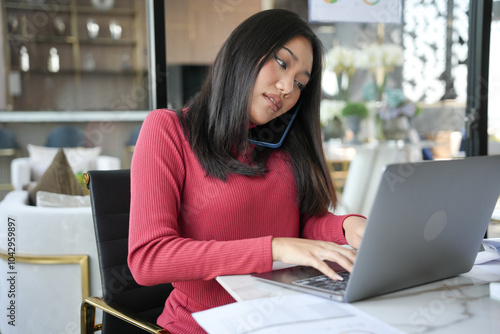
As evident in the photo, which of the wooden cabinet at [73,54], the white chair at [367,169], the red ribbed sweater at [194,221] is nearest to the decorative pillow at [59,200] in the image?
the red ribbed sweater at [194,221]

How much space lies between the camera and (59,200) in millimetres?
2244

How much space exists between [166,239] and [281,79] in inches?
18.0

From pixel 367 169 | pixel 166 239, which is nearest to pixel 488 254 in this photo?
pixel 166 239

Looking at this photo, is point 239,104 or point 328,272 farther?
point 239,104

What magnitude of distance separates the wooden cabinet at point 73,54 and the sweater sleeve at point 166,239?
4411 mm

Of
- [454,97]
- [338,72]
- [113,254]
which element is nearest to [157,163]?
[113,254]

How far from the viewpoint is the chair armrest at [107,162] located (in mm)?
4039

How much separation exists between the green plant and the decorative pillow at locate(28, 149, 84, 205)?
2.44 metres

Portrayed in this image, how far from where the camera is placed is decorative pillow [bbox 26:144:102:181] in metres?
3.96

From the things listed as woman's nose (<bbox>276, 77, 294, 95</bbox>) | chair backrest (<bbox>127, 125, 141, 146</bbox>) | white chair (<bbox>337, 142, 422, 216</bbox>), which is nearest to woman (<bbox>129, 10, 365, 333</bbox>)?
woman's nose (<bbox>276, 77, 294, 95</bbox>)

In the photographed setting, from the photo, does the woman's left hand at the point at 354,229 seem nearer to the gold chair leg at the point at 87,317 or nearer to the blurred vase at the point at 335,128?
the gold chair leg at the point at 87,317

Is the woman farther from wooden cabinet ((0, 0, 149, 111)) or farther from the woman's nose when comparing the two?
wooden cabinet ((0, 0, 149, 111))

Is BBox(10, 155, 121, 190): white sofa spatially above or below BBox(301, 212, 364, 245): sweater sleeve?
below

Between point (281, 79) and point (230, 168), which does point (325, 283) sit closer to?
point (230, 168)
